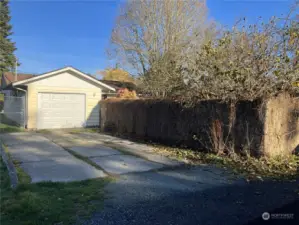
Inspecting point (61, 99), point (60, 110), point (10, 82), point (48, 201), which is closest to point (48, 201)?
point (48, 201)

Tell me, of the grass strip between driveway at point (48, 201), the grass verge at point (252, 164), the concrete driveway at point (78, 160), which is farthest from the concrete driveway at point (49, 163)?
the grass verge at point (252, 164)

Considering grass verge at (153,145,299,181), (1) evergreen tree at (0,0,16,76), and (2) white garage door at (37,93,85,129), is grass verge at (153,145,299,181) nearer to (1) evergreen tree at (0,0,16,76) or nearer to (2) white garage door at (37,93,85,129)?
(2) white garage door at (37,93,85,129)

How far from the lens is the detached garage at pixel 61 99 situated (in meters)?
14.0

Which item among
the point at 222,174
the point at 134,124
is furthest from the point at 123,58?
the point at 222,174

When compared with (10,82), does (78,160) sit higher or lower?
lower

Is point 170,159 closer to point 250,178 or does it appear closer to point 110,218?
point 250,178

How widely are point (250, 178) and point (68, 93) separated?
1252 centimetres

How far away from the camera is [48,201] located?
392 cm

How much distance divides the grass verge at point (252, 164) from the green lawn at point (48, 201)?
3.37 metres

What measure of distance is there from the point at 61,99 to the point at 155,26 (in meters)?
9.77

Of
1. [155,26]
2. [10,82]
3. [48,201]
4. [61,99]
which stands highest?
[155,26]

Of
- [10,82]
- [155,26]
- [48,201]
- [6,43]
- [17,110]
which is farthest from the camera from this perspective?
[6,43]

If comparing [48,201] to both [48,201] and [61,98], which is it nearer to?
[48,201]

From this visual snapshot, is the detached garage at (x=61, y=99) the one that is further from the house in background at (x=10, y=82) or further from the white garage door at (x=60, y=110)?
the house in background at (x=10, y=82)
